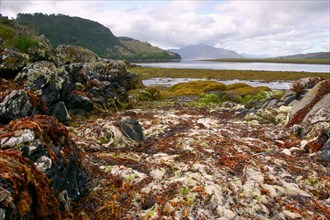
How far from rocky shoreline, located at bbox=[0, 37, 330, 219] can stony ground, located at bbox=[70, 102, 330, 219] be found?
0.03m

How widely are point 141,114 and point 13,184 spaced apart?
566 inches

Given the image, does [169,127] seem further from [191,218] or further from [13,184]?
[13,184]

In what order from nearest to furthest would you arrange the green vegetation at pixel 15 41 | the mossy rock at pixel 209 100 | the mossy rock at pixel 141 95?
the green vegetation at pixel 15 41 → the mossy rock at pixel 141 95 → the mossy rock at pixel 209 100

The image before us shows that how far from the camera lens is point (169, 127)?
50.1 feet

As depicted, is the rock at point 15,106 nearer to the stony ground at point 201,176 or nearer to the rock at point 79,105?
the stony ground at point 201,176

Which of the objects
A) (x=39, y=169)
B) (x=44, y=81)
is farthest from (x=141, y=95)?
(x=39, y=169)

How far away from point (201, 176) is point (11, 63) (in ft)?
41.0

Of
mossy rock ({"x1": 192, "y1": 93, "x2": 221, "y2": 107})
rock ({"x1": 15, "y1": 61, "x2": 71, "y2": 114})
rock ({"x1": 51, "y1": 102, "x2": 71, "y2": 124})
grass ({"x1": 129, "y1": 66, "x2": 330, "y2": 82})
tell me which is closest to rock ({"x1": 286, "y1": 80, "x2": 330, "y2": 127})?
mossy rock ({"x1": 192, "y1": 93, "x2": 221, "y2": 107})

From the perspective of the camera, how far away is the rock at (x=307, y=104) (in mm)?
16136

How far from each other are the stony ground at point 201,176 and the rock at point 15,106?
247 cm

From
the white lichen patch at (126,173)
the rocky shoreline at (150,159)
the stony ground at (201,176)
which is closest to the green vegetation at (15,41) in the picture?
the rocky shoreline at (150,159)

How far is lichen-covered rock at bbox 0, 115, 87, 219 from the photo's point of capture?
5.14 metres

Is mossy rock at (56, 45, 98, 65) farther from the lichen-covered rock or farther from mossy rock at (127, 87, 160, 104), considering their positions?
the lichen-covered rock

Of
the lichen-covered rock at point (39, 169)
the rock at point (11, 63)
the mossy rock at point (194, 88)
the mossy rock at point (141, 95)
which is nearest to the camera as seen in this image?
the lichen-covered rock at point (39, 169)
